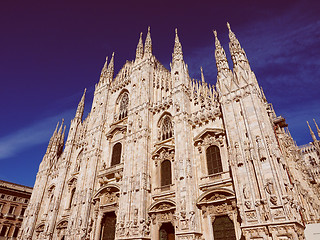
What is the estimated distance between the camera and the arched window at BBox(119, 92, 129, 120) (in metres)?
28.4

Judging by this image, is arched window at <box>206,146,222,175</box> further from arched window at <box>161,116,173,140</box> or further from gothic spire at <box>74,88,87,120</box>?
gothic spire at <box>74,88,87,120</box>

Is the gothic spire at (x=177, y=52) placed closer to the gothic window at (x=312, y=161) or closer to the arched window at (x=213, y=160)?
the arched window at (x=213, y=160)

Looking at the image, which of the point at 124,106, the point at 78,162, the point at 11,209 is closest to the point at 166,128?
the point at 124,106

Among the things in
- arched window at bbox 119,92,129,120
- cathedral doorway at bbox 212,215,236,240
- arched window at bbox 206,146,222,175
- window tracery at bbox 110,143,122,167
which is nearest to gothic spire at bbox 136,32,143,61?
arched window at bbox 119,92,129,120

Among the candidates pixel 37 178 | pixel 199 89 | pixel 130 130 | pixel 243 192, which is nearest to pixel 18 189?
pixel 37 178

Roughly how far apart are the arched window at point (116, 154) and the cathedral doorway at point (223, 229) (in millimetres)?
12677

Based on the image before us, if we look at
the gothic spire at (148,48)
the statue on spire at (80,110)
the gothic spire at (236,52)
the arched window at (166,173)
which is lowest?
the arched window at (166,173)

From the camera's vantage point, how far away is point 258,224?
12938 mm

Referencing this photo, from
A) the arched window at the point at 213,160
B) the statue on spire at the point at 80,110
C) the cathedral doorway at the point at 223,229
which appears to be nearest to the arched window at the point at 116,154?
the arched window at the point at 213,160

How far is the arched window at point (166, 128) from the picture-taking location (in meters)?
22.3

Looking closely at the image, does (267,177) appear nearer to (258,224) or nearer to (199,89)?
(258,224)

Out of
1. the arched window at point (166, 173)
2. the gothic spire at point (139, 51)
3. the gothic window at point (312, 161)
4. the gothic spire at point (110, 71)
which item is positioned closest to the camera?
→ the arched window at point (166, 173)

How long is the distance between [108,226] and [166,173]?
7.90m

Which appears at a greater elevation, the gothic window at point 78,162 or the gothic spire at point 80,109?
the gothic spire at point 80,109
